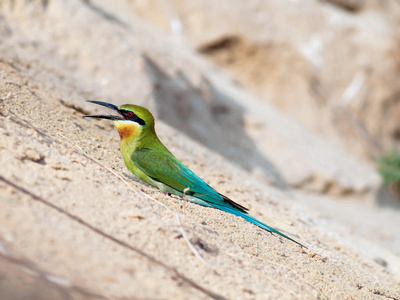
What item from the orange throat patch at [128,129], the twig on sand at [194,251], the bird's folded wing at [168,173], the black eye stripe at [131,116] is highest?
the black eye stripe at [131,116]

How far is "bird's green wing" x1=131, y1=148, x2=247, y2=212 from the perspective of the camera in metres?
2.63

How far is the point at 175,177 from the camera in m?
2.68

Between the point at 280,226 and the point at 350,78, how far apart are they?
6.77m

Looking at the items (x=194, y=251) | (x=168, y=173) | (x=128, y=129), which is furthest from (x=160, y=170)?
(x=194, y=251)

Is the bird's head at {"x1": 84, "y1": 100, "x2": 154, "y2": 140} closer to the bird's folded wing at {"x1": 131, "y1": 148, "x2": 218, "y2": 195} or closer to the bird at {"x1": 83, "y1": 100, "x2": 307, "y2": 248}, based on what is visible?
the bird at {"x1": 83, "y1": 100, "x2": 307, "y2": 248}

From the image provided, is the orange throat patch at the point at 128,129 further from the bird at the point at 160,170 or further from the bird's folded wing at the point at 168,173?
the bird's folded wing at the point at 168,173

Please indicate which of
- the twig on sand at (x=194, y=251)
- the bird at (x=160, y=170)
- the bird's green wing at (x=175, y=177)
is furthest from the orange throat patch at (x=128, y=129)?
the twig on sand at (x=194, y=251)

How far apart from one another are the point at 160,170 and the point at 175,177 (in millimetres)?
101

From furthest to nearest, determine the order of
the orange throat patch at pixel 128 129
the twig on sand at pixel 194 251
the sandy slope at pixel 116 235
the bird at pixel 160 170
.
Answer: the orange throat patch at pixel 128 129 → the bird at pixel 160 170 → the twig on sand at pixel 194 251 → the sandy slope at pixel 116 235

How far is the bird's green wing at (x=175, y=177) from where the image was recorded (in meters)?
2.63

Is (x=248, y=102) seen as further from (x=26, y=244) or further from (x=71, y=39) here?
(x=26, y=244)

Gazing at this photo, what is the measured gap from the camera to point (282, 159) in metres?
6.27

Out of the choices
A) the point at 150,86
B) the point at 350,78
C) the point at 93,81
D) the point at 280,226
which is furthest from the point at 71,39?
the point at 350,78

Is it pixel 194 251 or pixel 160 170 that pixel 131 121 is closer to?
pixel 160 170
